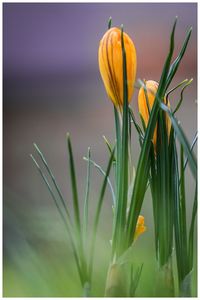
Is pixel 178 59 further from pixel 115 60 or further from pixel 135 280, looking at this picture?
pixel 135 280

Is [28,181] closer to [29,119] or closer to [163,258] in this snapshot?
[29,119]

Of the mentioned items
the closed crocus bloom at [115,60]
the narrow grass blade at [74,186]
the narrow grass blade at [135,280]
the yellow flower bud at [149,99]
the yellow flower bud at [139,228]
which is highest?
the closed crocus bloom at [115,60]

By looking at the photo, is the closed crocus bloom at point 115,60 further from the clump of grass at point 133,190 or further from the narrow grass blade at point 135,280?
the narrow grass blade at point 135,280

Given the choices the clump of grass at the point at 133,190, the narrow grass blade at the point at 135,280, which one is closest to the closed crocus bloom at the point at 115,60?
the clump of grass at the point at 133,190

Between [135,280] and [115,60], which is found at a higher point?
[115,60]

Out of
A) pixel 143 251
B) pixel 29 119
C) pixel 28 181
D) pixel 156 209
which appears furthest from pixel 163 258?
pixel 29 119

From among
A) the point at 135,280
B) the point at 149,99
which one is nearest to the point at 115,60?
the point at 149,99

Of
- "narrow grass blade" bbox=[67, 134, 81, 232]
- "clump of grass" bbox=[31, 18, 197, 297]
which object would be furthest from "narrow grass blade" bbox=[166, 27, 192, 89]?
"narrow grass blade" bbox=[67, 134, 81, 232]

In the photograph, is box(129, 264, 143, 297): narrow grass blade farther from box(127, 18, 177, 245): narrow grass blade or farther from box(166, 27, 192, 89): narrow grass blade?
box(166, 27, 192, 89): narrow grass blade
